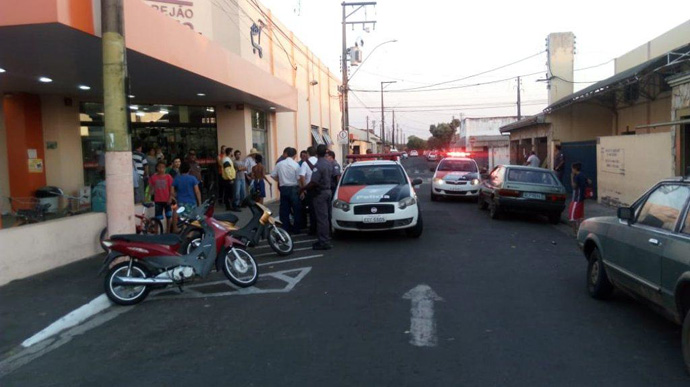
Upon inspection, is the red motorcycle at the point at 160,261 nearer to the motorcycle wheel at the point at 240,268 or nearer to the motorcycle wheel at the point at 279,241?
the motorcycle wheel at the point at 240,268

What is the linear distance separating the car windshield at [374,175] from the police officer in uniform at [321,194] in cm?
174

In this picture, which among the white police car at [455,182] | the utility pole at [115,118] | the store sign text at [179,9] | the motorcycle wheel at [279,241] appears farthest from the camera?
the white police car at [455,182]

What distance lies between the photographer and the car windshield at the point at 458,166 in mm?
→ 20703

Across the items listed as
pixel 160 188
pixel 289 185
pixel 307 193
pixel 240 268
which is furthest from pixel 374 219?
pixel 160 188

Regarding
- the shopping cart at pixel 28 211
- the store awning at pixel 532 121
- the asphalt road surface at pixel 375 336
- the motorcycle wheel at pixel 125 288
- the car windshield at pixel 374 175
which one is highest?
the store awning at pixel 532 121

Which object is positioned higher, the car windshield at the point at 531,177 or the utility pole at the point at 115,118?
the utility pole at the point at 115,118

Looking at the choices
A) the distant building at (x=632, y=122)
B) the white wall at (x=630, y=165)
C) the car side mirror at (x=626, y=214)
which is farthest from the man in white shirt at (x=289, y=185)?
the white wall at (x=630, y=165)

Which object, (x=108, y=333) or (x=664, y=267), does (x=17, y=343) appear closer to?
(x=108, y=333)

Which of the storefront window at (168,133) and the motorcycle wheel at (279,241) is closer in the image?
the motorcycle wheel at (279,241)

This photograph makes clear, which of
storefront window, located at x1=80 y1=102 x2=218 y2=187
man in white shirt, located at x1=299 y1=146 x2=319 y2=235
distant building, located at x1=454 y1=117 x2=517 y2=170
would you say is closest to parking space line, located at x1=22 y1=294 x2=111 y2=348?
man in white shirt, located at x1=299 y1=146 x2=319 y2=235

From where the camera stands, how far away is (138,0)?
933 cm

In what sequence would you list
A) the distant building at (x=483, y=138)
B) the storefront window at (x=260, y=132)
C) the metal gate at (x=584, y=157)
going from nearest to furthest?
the metal gate at (x=584, y=157) → the storefront window at (x=260, y=132) → the distant building at (x=483, y=138)

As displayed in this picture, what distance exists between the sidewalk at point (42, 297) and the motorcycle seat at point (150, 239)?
949mm

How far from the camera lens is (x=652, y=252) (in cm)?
516
